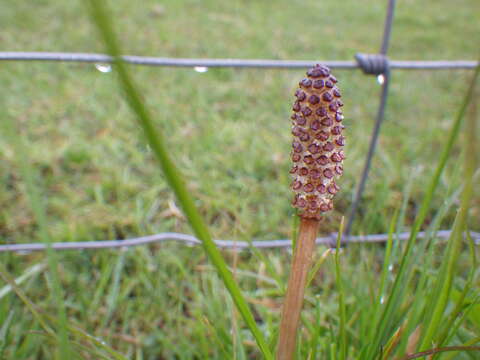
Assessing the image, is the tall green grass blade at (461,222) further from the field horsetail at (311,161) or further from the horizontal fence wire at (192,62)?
the horizontal fence wire at (192,62)

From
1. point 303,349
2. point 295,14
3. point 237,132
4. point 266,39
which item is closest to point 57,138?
point 237,132

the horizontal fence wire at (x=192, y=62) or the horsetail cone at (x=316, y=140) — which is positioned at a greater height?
the horizontal fence wire at (x=192, y=62)

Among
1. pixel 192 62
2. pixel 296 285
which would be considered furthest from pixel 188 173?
pixel 296 285

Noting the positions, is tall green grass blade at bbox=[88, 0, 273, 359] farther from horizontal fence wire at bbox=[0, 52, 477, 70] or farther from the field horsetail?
horizontal fence wire at bbox=[0, 52, 477, 70]

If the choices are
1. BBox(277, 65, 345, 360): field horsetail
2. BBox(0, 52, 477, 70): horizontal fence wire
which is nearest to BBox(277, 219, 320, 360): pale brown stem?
BBox(277, 65, 345, 360): field horsetail

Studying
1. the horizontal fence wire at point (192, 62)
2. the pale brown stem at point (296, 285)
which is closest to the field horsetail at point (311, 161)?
the pale brown stem at point (296, 285)

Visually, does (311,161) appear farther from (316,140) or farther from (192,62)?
(192,62)

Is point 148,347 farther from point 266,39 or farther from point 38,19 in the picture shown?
point 38,19
